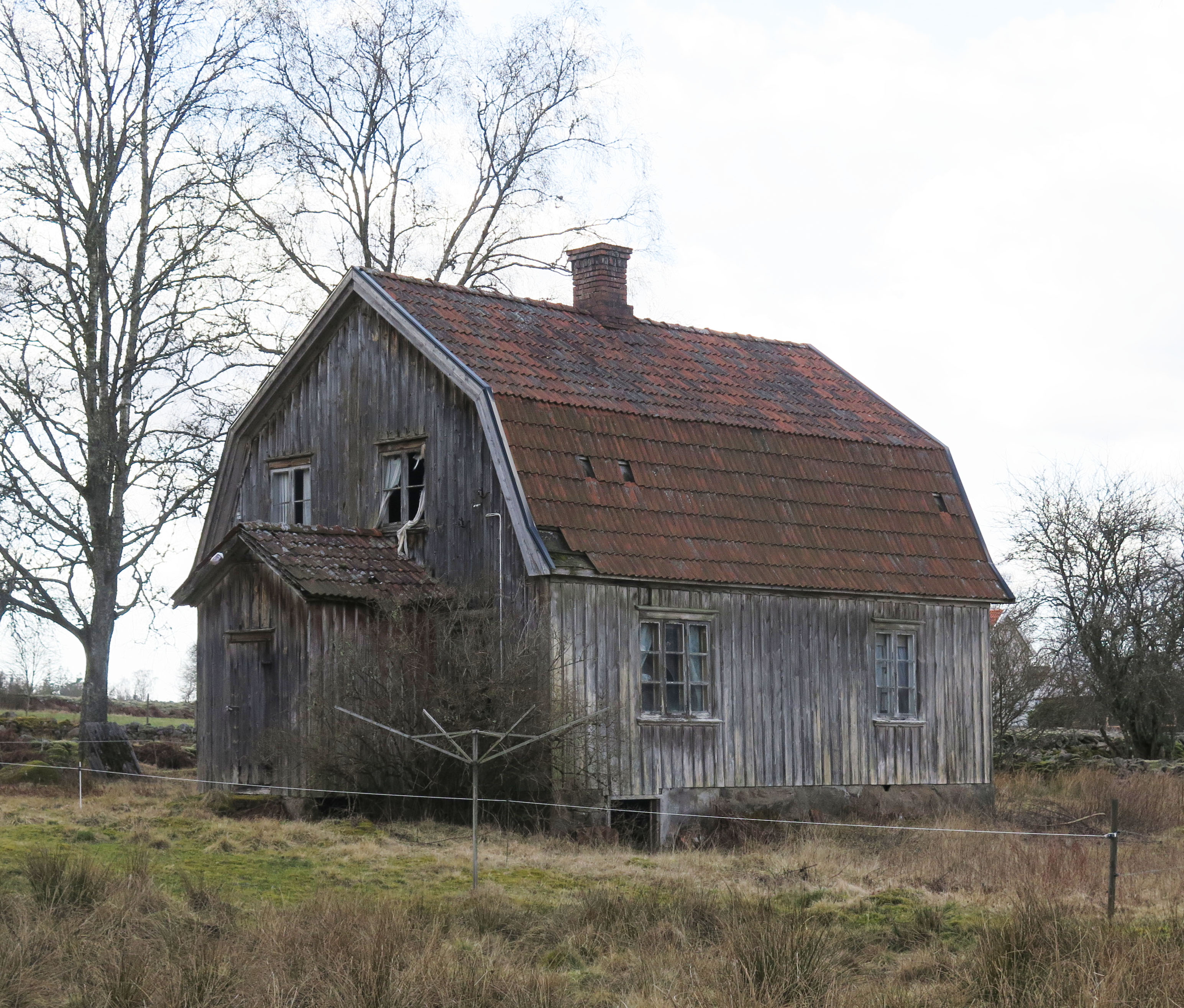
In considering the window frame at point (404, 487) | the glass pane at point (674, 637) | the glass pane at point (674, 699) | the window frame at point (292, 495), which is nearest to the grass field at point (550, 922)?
the glass pane at point (674, 699)

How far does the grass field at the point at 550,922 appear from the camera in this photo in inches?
380

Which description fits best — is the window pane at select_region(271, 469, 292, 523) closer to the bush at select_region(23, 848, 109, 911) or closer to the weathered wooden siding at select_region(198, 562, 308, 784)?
the weathered wooden siding at select_region(198, 562, 308, 784)

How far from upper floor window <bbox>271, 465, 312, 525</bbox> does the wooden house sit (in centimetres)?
4

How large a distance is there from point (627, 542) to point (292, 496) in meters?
6.14

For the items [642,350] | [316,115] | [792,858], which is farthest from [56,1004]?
[316,115]

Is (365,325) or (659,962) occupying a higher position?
(365,325)

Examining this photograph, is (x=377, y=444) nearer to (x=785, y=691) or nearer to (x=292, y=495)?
(x=292, y=495)

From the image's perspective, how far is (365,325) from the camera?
22.4 m

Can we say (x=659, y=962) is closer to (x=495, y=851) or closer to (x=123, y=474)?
(x=495, y=851)

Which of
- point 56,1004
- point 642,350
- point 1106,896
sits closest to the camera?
point 56,1004

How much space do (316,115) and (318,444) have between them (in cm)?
1248

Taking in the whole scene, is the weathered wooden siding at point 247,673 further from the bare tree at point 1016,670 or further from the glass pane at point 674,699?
the bare tree at point 1016,670

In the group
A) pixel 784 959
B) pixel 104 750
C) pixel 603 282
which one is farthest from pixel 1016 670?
pixel 784 959

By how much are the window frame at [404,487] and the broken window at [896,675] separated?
652 cm
